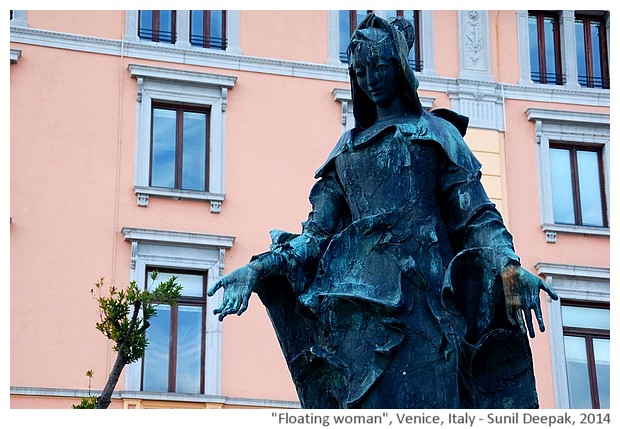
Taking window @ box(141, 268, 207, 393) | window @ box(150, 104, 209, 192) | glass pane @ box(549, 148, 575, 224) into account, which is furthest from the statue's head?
glass pane @ box(549, 148, 575, 224)

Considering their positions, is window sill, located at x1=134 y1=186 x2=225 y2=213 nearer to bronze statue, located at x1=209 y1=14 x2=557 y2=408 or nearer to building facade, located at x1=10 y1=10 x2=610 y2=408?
building facade, located at x1=10 y1=10 x2=610 y2=408

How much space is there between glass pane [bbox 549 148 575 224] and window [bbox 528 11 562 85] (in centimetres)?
163

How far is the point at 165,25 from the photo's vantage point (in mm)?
28719

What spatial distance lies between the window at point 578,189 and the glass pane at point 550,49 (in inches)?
66.0

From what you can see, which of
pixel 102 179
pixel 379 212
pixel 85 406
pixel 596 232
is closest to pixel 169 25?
pixel 102 179

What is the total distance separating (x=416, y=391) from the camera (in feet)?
21.6

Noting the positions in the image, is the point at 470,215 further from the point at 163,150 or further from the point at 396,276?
the point at 163,150

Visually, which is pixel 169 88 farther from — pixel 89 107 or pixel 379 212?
pixel 379 212

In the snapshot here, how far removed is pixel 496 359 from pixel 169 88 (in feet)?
71.4

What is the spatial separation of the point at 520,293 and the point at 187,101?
2185 centimetres

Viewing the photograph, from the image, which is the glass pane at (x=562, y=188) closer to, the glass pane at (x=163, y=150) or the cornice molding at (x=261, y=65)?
the cornice molding at (x=261, y=65)

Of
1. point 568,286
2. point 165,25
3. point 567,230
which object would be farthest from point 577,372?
point 165,25

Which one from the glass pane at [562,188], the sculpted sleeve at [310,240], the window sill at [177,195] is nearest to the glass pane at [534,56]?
the glass pane at [562,188]

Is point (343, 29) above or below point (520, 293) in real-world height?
above
